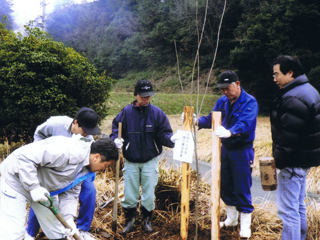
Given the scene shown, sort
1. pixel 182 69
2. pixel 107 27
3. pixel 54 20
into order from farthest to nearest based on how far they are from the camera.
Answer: pixel 54 20 → pixel 107 27 → pixel 182 69

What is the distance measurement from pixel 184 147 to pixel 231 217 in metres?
1.10

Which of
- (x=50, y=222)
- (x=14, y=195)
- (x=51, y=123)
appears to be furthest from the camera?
(x=51, y=123)

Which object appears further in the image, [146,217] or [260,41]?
[260,41]

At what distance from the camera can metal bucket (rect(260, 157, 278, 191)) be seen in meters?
2.60

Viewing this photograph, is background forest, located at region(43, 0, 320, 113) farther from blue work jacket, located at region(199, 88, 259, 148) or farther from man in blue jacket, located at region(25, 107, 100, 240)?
man in blue jacket, located at region(25, 107, 100, 240)

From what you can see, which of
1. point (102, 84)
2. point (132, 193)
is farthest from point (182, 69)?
point (132, 193)

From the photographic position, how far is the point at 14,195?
2178 millimetres

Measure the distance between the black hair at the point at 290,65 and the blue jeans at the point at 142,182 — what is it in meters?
1.83

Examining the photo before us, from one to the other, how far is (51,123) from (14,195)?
42.4 inches

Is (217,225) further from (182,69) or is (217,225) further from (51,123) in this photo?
(182,69)

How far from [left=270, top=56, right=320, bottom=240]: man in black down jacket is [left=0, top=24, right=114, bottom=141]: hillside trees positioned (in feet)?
14.3

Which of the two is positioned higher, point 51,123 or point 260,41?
point 260,41

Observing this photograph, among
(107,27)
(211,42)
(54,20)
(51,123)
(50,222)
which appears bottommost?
(50,222)

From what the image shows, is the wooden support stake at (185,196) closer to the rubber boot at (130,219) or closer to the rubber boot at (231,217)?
the rubber boot at (231,217)
